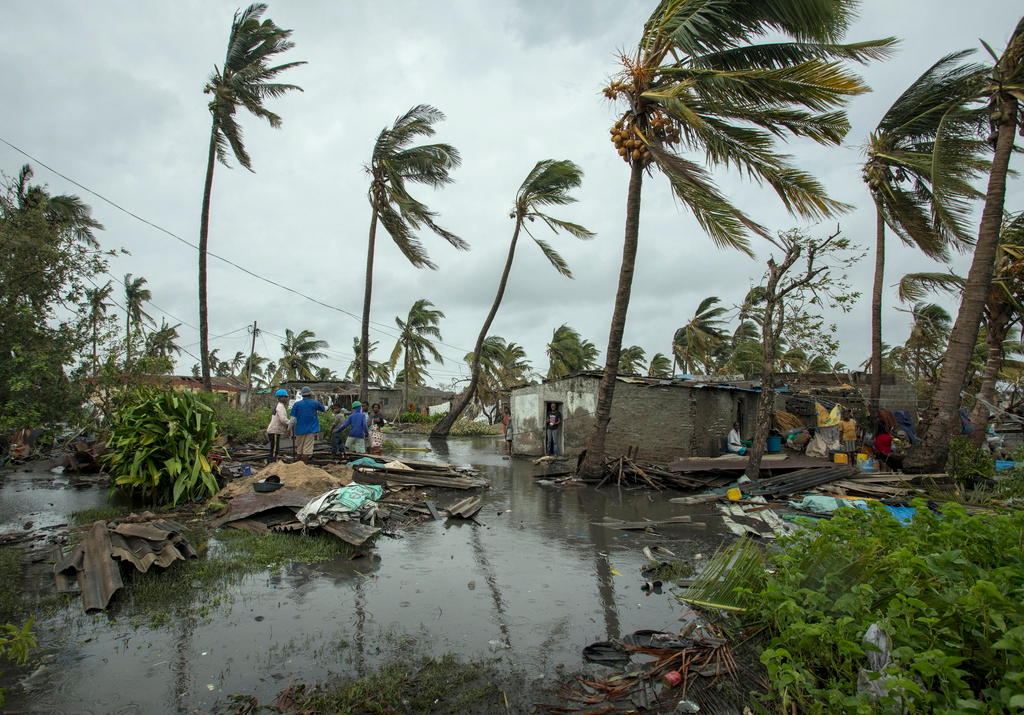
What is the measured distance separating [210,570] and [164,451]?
383cm

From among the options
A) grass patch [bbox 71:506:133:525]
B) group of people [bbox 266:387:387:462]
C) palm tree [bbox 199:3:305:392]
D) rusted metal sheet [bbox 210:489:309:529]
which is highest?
palm tree [bbox 199:3:305:392]

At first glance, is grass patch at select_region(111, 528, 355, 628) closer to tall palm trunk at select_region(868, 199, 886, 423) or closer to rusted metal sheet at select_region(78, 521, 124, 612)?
rusted metal sheet at select_region(78, 521, 124, 612)

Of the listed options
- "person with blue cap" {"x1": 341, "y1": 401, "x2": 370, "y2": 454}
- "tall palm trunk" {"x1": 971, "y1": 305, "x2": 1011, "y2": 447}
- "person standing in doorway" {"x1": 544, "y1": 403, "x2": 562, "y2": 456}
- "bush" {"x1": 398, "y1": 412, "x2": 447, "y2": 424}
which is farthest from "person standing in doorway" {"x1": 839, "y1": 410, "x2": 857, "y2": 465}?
"bush" {"x1": 398, "y1": 412, "x2": 447, "y2": 424}

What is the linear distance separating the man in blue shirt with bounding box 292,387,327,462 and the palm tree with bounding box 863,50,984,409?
12.3m

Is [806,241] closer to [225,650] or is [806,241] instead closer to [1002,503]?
[1002,503]

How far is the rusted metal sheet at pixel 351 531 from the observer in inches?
248

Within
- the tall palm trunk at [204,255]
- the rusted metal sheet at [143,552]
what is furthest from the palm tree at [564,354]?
the rusted metal sheet at [143,552]

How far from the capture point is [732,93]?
29.9 ft

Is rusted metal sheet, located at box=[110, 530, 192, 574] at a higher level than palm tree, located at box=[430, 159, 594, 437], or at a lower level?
lower

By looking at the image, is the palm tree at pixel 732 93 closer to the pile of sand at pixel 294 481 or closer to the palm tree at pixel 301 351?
the pile of sand at pixel 294 481

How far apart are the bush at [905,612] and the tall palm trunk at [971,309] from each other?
770 centimetres

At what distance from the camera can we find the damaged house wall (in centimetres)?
1459

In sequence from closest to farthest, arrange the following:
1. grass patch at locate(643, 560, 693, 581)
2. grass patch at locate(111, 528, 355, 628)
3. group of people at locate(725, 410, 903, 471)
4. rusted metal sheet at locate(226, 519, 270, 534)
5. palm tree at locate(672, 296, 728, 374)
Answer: grass patch at locate(111, 528, 355, 628), grass patch at locate(643, 560, 693, 581), rusted metal sheet at locate(226, 519, 270, 534), group of people at locate(725, 410, 903, 471), palm tree at locate(672, 296, 728, 374)

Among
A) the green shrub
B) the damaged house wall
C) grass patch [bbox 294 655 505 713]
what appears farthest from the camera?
the damaged house wall
